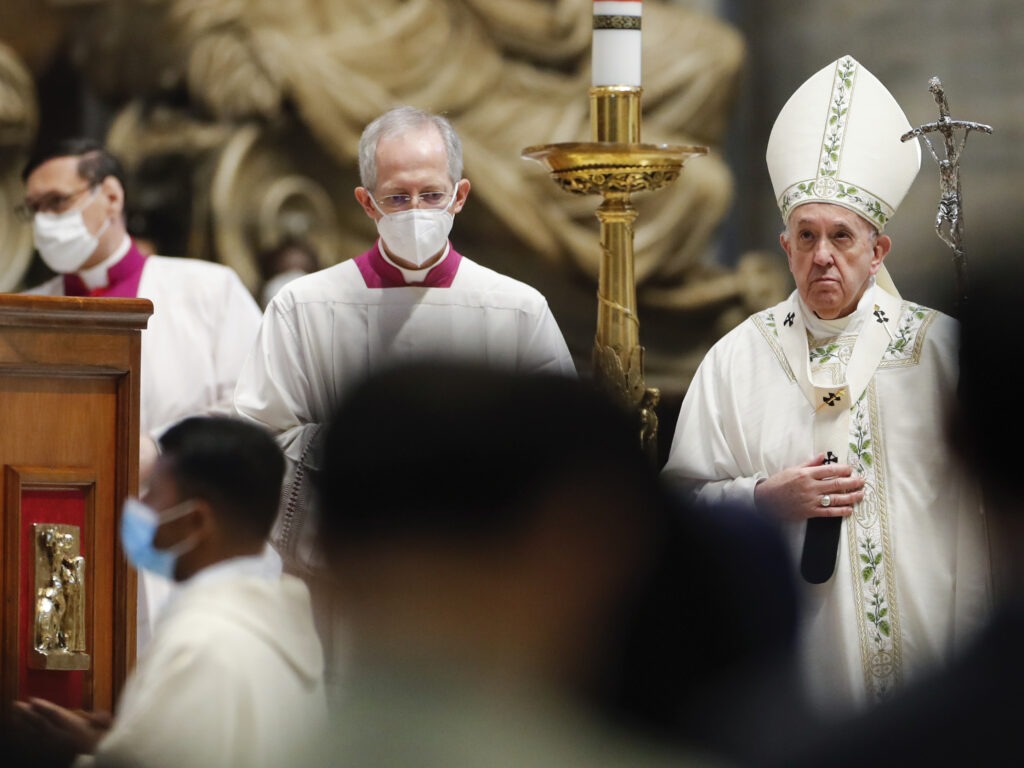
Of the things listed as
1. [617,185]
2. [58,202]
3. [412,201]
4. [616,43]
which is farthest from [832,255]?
[58,202]

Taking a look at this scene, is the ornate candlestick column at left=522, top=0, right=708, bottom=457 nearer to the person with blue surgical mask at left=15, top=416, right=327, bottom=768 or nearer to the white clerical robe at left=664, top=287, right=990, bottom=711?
the white clerical robe at left=664, top=287, right=990, bottom=711

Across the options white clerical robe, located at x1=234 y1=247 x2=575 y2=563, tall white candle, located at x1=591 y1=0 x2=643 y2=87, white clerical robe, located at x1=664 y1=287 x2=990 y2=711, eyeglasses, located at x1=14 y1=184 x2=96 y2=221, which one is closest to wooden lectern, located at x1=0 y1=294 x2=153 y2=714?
white clerical robe, located at x1=234 y1=247 x2=575 y2=563

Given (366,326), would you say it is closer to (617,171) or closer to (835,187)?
(617,171)

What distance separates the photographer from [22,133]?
7.90 metres

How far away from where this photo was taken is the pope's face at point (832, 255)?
177 inches

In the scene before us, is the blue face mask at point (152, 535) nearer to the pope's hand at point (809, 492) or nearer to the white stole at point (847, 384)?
the pope's hand at point (809, 492)

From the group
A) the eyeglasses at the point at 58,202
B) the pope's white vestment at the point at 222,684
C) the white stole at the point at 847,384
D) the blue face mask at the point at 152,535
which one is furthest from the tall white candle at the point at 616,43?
the eyeglasses at the point at 58,202

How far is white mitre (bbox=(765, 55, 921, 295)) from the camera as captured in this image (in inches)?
184

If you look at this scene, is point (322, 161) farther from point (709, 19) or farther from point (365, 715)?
point (365, 715)

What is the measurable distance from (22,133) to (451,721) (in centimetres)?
667

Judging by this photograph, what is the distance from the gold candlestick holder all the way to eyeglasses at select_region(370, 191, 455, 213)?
0.50 metres

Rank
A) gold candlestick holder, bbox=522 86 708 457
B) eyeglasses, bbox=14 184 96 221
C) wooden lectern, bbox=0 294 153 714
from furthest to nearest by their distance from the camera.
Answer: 1. eyeglasses, bbox=14 184 96 221
2. gold candlestick holder, bbox=522 86 708 457
3. wooden lectern, bbox=0 294 153 714

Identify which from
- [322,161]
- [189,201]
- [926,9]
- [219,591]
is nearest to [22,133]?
[189,201]

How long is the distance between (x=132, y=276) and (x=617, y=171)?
111 inches
